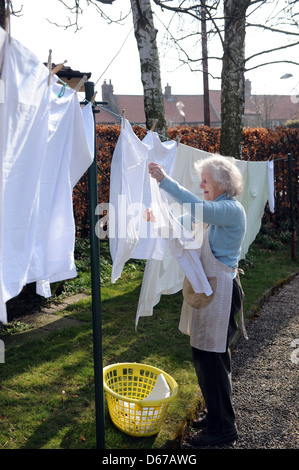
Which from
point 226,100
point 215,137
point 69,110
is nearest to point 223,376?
point 69,110

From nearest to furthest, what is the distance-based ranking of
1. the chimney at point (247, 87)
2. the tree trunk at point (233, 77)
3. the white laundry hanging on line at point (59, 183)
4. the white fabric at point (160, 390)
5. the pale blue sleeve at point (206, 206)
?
1. the white laundry hanging on line at point (59, 183)
2. the pale blue sleeve at point (206, 206)
3. the white fabric at point (160, 390)
4. the tree trunk at point (233, 77)
5. the chimney at point (247, 87)

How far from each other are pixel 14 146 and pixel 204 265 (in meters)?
1.45

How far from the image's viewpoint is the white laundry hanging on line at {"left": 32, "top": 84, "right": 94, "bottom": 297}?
2090mm

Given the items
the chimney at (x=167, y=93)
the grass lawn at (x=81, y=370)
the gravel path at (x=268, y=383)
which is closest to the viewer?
the grass lawn at (x=81, y=370)

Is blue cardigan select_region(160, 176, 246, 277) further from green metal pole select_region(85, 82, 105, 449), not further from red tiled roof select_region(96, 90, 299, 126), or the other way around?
red tiled roof select_region(96, 90, 299, 126)

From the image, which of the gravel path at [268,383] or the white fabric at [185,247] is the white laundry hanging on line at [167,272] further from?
the gravel path at [268,383]

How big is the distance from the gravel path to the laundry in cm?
173

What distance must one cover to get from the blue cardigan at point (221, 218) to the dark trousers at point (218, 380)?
0.26m

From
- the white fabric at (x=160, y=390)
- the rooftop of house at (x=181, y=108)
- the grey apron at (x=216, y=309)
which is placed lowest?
the white fabric at (x=160, y=390)

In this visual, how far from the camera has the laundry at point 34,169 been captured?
1799 mm

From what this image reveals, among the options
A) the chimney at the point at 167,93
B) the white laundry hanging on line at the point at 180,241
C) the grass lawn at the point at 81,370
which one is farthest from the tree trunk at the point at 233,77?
the chimney at the point at 167,93

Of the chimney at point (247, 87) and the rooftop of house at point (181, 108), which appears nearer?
the rooftop of house at point (181, 108)

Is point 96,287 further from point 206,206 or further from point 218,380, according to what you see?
point 218,380
